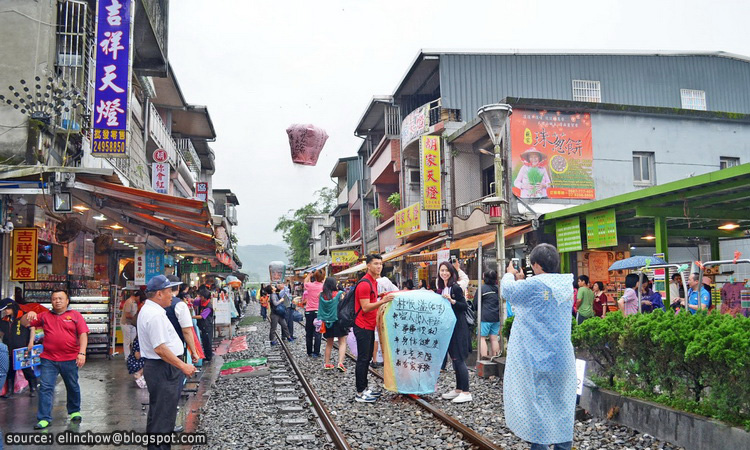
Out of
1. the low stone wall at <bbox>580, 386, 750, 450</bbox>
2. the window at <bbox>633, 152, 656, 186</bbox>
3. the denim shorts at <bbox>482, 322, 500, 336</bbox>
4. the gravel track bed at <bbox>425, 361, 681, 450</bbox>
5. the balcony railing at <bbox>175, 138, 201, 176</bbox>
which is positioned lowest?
the gravel track bed at <bbox>425, 361, 681, 450</bbox>

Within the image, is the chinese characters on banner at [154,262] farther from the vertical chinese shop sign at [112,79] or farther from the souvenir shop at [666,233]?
the souvenir shop at [666,233]

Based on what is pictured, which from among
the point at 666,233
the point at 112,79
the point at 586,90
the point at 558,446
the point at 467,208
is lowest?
the point at 558,446

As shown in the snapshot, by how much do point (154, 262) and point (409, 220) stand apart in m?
10.8

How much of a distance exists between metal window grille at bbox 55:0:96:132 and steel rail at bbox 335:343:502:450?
24.5ft

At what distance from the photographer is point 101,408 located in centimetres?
821

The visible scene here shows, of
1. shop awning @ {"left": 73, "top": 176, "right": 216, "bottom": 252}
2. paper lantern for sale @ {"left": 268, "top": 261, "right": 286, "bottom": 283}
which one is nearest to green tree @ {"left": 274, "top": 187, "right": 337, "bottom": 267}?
paper lantern for sale @ {"left": 268, "top": 261, "right": 286, "bottom": 283}

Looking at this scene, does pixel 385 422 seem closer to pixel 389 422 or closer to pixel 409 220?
pixel 389 422

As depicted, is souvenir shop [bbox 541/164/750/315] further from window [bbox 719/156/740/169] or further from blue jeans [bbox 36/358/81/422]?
blue jeans [bbox 36/358/81/422]

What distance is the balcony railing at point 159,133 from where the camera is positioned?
2003cm

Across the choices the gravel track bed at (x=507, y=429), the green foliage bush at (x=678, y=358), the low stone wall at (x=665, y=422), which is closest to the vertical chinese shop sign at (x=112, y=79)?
the gravel track bed at (x=507, y=429)

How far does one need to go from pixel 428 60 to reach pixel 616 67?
712cm

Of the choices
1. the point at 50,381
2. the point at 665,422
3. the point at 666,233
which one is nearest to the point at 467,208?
the point at 666,233

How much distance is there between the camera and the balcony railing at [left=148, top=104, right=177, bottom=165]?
789 inches

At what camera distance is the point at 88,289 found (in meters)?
14.1
